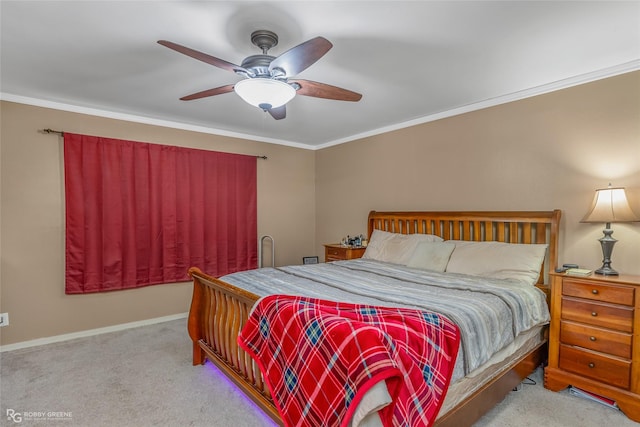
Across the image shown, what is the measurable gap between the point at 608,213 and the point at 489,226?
0.97 meters

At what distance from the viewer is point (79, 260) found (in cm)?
341

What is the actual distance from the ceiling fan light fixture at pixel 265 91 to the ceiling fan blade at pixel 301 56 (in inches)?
3.5

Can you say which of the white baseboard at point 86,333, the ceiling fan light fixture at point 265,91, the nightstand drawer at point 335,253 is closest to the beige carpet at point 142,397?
the white baseboard at point 86,333

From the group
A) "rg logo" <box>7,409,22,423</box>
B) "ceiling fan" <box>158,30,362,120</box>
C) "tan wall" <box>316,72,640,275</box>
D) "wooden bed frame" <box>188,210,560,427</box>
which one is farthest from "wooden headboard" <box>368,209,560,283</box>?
"rg logo" <box>7,409,22,423</box>

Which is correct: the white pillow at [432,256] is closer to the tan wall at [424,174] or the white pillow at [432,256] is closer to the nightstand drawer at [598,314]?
the tan wall at [424,174]

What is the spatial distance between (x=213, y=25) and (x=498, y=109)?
2737mm

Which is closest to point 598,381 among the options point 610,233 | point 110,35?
point 610,233

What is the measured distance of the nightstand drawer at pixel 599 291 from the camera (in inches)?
83.5

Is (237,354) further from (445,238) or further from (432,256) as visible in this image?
(445,238)

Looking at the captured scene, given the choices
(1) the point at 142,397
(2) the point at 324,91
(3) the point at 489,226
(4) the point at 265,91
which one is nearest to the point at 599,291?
(3) the point at 489,226

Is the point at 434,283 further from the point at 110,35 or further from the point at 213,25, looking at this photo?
the point at 110,35

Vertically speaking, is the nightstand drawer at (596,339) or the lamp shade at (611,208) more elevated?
the lamp shade at (611,208)

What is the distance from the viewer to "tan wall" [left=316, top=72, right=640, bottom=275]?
98.7 inches

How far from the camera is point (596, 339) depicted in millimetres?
2240
